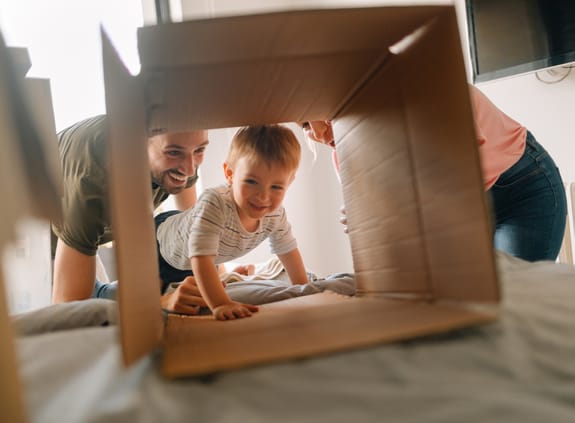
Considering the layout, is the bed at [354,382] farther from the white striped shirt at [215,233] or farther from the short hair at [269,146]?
the short hair at [269,146]

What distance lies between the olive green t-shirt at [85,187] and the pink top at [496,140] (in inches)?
30.4

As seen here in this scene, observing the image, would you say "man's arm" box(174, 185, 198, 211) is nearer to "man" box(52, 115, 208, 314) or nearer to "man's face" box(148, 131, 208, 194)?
"man" box(52, 115, 208, 314)

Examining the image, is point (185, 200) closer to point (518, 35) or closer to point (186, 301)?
point (186, 301)

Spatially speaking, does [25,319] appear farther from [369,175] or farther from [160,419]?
[369,175]

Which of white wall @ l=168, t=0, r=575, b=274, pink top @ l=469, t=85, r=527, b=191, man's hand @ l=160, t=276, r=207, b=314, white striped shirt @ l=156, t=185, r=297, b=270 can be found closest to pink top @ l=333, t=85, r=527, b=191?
pink top @ l=469, t=85, r=527, b=191

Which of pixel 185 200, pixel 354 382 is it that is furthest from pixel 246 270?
pixel 354 382

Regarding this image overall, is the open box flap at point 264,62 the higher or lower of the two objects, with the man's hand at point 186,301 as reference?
higher

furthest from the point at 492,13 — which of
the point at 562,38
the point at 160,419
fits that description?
the point at 160,419

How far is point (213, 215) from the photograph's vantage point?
1.14 meters

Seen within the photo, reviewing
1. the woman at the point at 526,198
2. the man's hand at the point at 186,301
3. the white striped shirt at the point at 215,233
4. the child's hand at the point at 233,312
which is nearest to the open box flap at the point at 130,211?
the child's hand at the point at 233,312

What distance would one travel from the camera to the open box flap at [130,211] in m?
0.42

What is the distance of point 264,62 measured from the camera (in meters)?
0.66

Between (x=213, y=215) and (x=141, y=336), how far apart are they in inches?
26.7

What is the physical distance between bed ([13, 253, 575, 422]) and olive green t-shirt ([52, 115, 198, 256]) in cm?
73
